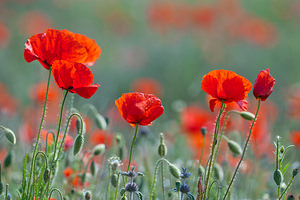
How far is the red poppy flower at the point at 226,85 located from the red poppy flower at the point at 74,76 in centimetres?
45

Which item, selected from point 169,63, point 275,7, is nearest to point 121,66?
point 169,63

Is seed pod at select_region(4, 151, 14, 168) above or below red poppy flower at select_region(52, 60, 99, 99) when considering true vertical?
below

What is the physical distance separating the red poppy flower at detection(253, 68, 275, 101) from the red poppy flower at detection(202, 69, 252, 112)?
44mm

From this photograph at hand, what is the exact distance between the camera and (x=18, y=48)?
33.2 feet

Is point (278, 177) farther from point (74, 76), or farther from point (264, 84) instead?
point (74, 76)

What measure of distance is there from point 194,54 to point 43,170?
8029mm

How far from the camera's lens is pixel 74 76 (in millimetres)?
1749

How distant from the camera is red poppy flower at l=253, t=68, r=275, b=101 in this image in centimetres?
179

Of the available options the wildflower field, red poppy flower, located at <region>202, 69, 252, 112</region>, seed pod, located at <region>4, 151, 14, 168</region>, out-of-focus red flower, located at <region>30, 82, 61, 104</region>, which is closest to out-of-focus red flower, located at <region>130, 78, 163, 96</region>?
the wildflower field

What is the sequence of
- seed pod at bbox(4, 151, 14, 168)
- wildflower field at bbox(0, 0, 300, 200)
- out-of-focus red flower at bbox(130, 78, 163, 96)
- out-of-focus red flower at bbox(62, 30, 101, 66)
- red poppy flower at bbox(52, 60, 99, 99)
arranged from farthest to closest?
out-of-focus red flower at bbox(130, 78, 163, 96) → seed pod at bbox(4, 151, 14, 168) → out-of-focus red flower at bbox(62, 30, 101, 66) → wildflower field at bbox(0, 0, 300, 200) → red poppy flower at bbox(52, 60, 99, 99)

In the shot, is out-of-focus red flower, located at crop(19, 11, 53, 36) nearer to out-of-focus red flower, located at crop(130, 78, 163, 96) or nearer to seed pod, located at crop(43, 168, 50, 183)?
out-of-focus red flower, located at crop(130, 78, 163, 96)

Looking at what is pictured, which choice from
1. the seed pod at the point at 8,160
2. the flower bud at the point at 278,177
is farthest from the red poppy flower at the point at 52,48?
the flower bud at the point at 278,177

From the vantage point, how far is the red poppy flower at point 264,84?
70.5 inches

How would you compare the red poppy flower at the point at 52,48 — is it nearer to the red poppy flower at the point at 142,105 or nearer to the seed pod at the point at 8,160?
the red poppy flower at the point at 142,105
